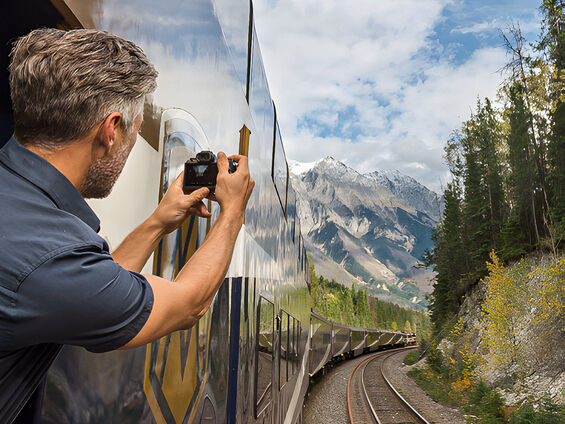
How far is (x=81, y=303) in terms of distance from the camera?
76cm

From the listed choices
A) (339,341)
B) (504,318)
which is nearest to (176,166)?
(504,318)

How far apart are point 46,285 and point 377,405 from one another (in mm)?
18584

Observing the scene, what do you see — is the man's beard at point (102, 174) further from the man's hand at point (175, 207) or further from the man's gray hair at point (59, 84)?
the man's hand at point (175, 207)

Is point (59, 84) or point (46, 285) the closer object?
point (46, 285)

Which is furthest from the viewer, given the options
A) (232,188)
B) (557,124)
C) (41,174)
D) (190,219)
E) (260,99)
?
(557,124)

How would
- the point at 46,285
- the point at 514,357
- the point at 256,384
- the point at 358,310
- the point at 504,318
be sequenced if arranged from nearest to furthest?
1. the point at 46,285
2. the point at 256,384
3. the point at 514,357
4. the point at 504,318
5. the point at 358,310

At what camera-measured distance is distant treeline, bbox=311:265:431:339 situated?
250ft

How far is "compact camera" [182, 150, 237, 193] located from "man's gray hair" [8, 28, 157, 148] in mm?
426

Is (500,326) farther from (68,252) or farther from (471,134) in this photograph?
(471,134)

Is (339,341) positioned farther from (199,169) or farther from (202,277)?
(202,277)

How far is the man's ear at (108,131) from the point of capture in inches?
38.4

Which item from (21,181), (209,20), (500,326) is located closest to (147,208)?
(21,181)

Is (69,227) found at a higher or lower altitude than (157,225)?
lower

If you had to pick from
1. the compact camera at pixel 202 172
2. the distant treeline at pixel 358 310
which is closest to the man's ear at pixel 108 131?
the compact camera at pixel 202 172
